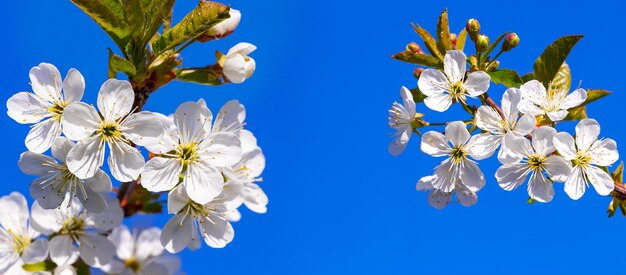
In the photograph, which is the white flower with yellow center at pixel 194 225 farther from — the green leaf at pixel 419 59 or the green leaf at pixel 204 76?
the green leaf at pixel 419 59

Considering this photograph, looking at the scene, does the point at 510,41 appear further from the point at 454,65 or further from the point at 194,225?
the point at 194,225

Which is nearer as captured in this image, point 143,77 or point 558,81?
point 143,77

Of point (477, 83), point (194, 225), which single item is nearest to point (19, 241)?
point (194, 225)

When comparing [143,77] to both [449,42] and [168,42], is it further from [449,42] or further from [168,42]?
[449,42]

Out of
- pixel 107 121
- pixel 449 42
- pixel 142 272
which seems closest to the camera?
pixel 107 121

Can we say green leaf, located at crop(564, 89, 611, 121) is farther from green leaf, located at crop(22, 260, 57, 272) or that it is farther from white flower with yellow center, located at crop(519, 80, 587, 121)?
green leaf, located at crop(22, 260, 57, 272)

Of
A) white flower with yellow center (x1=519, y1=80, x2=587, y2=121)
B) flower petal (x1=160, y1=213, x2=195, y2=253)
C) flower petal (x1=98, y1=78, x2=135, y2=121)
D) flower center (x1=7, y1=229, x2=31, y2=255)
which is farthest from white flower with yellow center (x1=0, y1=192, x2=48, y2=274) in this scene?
white flower with yellow center (x1=519, y1=80, x2=587, y2=121)

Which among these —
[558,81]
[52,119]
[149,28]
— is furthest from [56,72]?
[558,81]
